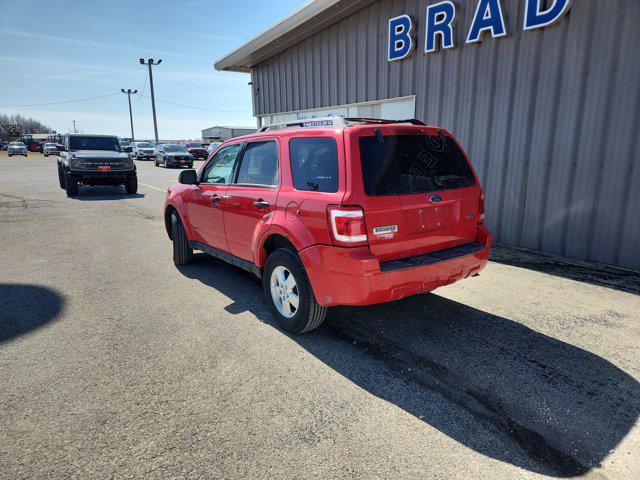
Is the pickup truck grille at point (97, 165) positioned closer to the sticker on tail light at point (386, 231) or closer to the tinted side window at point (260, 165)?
the tinted side window at point (260, 165)

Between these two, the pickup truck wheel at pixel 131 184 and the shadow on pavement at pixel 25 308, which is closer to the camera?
the shadow on pavement at pixel 25 308

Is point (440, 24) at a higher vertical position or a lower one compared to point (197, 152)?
higher

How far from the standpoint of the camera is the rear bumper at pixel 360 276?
3025mm

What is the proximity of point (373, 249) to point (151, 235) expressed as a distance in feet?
19.5

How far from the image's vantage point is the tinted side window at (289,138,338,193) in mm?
3209

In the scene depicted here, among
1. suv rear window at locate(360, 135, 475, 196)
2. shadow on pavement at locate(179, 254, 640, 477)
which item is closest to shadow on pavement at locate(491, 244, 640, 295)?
shadow on pavement at locate(179, 254, 640, 477)

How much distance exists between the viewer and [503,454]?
2.25m

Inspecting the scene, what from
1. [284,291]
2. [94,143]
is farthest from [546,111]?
[94,143]

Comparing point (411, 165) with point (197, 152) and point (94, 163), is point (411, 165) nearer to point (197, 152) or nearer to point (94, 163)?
point (94, 163)

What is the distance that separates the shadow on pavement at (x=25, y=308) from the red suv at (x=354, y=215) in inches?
80.7

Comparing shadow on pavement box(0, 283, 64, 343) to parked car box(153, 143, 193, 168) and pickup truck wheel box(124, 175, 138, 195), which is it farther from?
parked car box(153, 143, 193, 168)

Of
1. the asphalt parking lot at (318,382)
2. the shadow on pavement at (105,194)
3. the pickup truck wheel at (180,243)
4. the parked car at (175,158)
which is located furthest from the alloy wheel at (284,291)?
the parked car at (175,158)

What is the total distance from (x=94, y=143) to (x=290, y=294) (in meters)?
13.5

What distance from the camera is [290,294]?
11.9ft
